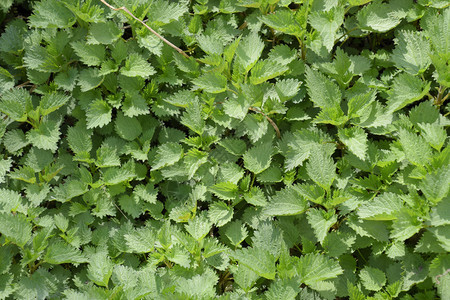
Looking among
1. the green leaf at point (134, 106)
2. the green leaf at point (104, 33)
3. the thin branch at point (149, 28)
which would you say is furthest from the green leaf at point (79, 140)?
the thin branch at point (149, 28)

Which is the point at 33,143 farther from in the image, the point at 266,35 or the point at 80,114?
the point at 266,35

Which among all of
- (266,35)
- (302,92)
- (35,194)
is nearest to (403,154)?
(302,92)

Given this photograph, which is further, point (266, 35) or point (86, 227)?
point (266, 35)

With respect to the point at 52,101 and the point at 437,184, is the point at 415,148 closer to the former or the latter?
the point at 437,184

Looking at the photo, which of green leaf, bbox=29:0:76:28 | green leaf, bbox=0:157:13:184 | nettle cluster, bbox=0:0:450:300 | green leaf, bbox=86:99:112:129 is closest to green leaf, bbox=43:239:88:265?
nettle cluster, bbox=0:0:450:300

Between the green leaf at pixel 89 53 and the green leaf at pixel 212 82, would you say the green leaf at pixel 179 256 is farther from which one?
the green leaf at pixel 89 53
